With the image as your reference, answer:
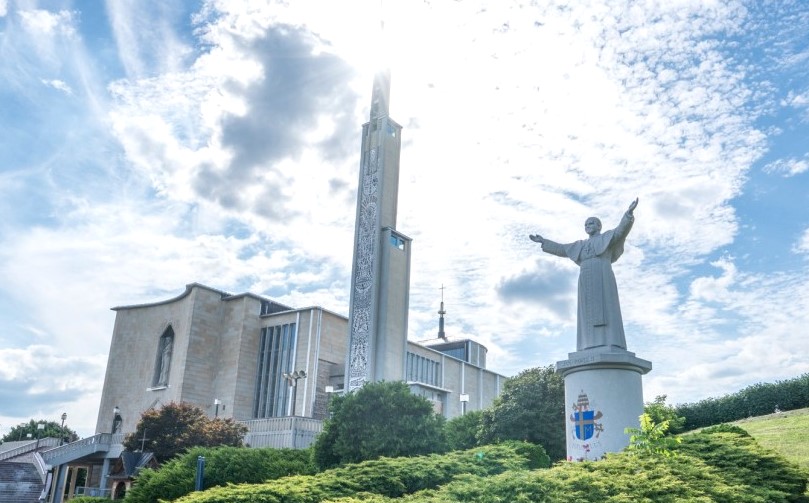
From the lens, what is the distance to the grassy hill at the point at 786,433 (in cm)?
1606

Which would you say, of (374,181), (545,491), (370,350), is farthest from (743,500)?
(374,181)

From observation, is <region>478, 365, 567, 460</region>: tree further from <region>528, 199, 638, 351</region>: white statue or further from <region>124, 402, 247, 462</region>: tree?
<region>124, 402, 247, 462</region>: tree

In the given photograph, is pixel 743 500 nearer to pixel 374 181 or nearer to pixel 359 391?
pixel 359 391

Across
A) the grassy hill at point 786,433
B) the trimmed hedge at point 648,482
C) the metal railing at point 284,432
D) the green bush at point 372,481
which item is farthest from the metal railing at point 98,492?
the grassy hill at point 786,433

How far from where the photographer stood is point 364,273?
113ft

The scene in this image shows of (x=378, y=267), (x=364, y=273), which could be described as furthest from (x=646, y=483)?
(x=364, y=273)

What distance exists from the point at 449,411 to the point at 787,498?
50.8 metres

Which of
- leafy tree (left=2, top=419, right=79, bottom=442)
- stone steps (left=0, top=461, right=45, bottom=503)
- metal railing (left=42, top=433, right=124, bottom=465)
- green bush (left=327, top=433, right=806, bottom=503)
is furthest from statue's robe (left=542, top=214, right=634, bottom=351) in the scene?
leafy tree (left=2, top=419, right=79, bottom=442)

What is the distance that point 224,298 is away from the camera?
5622cm

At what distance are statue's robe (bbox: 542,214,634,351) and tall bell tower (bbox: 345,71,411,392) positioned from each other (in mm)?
18394

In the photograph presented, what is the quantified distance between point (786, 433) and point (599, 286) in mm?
9055

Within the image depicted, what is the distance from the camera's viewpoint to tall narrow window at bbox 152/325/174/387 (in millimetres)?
54688

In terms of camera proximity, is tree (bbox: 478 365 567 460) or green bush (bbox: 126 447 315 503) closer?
green bush (bbox: 126 447 315 503)

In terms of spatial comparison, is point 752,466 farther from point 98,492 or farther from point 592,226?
point 98,492
